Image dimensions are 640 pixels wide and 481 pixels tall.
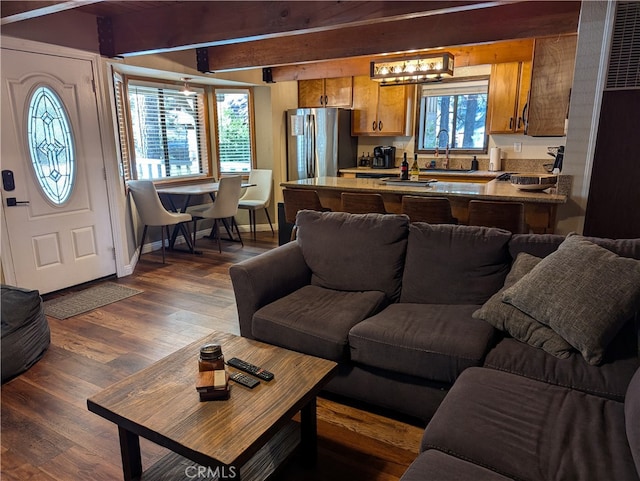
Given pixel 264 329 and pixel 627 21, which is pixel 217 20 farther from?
pixel 627 21

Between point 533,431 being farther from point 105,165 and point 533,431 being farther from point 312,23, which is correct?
point 105,165

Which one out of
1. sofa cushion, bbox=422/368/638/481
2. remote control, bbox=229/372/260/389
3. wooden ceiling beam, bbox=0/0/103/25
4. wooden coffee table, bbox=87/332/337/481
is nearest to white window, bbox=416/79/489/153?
wooden ceiling beam, bbox=0/0/103/25

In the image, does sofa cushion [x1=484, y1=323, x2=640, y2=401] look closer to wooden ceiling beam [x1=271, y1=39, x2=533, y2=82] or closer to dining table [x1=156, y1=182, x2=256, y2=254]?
wooden ceiling beam [x1=271, y1=39, x2=533, y2=82]

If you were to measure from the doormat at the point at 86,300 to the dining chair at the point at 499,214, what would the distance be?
308 cm

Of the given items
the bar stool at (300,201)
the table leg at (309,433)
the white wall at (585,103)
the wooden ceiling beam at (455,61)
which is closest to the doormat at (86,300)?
the bar stool at (300,201)

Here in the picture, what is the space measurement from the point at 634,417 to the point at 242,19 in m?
3.42

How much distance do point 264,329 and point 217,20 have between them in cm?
261

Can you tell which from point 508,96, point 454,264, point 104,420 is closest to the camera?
point 104,420

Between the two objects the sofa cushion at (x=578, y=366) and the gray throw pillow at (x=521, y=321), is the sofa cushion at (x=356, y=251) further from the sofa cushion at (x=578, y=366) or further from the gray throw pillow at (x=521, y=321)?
the sofa cushion at (x=578, y=366)

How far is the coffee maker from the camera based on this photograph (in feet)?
20.5

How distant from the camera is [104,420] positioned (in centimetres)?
214

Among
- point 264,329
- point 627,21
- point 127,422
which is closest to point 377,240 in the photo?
point 264,329

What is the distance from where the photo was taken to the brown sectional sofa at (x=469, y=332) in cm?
128

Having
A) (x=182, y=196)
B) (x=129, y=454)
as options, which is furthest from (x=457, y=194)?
(x=182, y=196)
